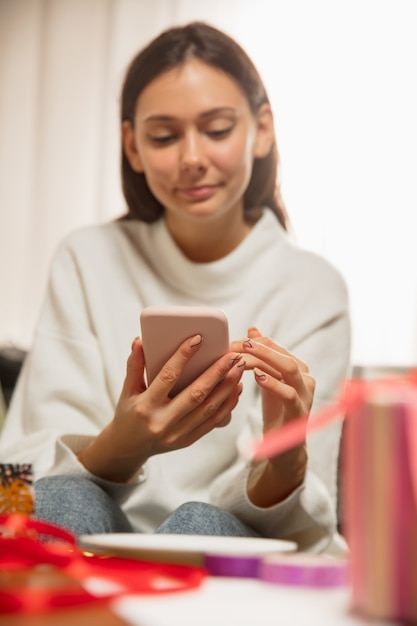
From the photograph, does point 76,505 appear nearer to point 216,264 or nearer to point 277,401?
point 277,401

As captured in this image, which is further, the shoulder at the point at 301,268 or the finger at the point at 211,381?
the shoulder at the point at 301,268

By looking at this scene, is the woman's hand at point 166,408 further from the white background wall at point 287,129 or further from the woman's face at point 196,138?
the white background wall at point 287,129

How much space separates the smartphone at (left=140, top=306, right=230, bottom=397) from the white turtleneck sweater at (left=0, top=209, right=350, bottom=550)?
24 centimetres

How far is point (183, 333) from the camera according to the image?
0.83 m

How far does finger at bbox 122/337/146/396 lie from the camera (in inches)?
35.6

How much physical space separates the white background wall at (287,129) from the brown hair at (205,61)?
0.41m

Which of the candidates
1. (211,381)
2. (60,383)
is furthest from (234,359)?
(60,383)

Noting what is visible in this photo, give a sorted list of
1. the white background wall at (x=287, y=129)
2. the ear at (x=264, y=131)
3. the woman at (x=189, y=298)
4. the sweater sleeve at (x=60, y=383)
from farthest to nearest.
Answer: the white background wall at (x=287, y=129)
the ear at (x=264, y=131)
the sweater sleeve at (x=60, y=383)
the woman at (x=189, y=298)

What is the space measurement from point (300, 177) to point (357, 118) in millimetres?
209

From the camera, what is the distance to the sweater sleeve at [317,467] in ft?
3.38

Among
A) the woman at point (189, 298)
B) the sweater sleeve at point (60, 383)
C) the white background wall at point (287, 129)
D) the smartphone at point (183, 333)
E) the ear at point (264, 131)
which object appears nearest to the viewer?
the smartphone at point (183, 333)

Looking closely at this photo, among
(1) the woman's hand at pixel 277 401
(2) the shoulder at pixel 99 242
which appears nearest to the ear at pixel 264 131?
(2) the shoulder at pixel 99 242

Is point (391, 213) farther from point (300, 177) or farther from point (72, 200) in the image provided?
point (72, 200)

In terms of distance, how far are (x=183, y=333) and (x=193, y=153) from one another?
456mm
